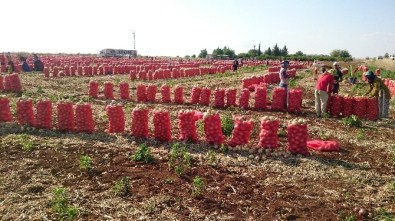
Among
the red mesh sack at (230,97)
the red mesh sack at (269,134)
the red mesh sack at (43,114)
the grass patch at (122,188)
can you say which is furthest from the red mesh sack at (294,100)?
the grass patch at (122,188)

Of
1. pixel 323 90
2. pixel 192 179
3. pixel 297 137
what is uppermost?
pixel 323 90

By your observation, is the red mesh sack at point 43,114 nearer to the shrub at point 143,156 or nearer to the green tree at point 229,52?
the shrub at point 143,156

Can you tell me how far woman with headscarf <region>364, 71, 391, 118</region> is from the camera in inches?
474

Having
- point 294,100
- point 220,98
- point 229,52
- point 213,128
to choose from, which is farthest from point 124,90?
point 229,52

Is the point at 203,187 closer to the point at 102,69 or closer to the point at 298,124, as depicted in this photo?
the point at 298,124

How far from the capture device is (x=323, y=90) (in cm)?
1205

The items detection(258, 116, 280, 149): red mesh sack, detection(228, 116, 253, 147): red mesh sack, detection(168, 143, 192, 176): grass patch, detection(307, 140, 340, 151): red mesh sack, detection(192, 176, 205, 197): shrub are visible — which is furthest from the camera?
detection(307, 140, 340, 151): red mesh sack

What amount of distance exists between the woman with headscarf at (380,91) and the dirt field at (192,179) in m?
2.90

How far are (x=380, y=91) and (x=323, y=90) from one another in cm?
198

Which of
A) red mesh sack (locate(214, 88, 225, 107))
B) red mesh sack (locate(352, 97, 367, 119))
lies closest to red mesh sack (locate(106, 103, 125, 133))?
red mesh sack (locate(214, 88, 225, 107))

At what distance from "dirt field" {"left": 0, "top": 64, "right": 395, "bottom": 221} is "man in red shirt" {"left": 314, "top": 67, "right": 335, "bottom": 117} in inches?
100

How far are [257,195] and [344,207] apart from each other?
132 centimetres

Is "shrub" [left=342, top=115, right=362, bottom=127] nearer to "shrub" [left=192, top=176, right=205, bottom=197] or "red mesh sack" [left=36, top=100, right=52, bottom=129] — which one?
"shrub" [left=192, top=176, right=205, bottom=197]

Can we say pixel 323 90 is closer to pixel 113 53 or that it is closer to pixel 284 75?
pixel 284 75
